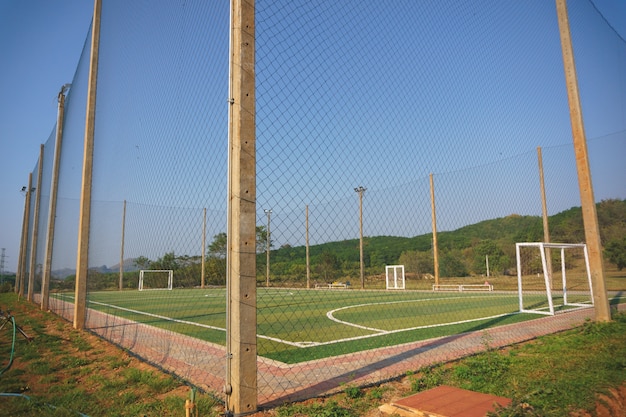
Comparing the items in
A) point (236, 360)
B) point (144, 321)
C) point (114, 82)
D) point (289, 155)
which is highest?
point (114, 82)

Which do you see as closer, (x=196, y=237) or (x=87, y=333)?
(x=196, y=237)

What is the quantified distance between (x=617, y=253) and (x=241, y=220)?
22.7 m

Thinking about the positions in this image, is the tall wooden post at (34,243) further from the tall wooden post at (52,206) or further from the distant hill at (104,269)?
the tall wooden post at (52,206)

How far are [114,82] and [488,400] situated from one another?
8848mm

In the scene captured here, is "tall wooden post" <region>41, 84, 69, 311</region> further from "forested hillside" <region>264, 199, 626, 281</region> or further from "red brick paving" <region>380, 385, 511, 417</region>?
"red brick paving" <region>380, 385, 511, 417</region>

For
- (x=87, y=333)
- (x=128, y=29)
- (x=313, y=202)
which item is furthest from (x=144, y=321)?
(x=313, y=202)

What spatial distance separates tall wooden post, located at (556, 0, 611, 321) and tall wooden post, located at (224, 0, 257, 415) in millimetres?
6751

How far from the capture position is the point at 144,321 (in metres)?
9.25

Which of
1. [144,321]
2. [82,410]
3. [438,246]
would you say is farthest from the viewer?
[438,246]

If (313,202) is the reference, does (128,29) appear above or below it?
above

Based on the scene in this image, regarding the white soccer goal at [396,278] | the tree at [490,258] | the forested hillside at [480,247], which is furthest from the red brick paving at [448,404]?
the white soccer goal at [396,278]

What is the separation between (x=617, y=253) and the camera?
1927cm

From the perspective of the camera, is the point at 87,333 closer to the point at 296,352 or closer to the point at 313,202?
the point at 296,352

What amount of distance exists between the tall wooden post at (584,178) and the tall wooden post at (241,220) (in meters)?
6.75
